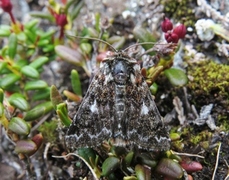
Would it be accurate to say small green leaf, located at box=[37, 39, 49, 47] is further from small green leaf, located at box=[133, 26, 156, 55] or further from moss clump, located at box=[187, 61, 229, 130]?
moss clump, located at box=[187, 61, 229, 130]

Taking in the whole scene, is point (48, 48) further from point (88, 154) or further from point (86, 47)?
point (88, 154)

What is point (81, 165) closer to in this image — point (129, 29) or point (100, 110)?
point (100, 110)

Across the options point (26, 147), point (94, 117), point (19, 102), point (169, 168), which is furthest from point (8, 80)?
point (169, 168)

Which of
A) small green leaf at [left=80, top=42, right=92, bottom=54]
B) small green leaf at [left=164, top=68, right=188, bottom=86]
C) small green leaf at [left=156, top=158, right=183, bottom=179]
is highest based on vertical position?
small green leaf at [left=80, top=42, right=92, bottom=54]

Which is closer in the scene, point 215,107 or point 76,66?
point 215,107

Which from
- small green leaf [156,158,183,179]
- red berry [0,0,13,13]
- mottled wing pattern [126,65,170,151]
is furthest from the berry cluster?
red berry [0,0,13,13]

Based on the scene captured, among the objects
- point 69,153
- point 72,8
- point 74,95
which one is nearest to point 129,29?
point 72,8

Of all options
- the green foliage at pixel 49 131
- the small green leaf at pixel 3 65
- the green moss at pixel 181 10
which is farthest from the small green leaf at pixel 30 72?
the green moss at pixel 181 10
